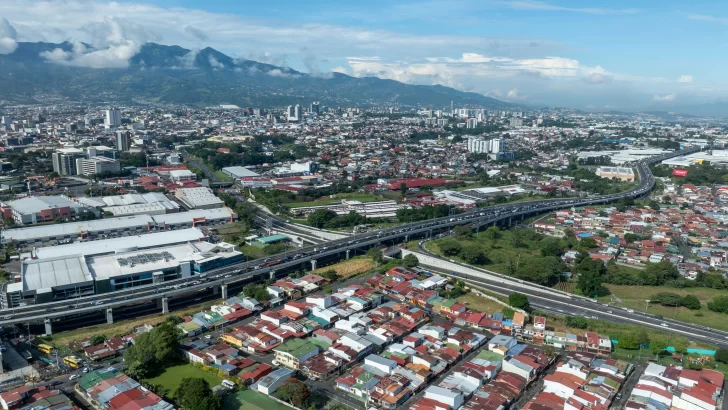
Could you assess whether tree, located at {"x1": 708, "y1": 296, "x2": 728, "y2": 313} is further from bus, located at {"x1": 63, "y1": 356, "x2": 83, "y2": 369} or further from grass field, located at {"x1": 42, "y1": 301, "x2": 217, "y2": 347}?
bus, located at {"x1": 63, "y1": 356, "x2": 83, "y2": 369}

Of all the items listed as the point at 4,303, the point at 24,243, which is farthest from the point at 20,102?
the point at 4,303

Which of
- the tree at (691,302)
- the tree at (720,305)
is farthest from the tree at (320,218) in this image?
the tree at (720,305)

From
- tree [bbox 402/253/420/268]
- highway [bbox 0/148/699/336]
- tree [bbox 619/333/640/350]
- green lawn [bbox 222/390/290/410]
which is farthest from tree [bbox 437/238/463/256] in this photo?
green lawn [bbox 222/390/290/410]

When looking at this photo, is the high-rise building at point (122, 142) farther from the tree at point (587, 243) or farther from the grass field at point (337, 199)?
the tree at point (587, 243)

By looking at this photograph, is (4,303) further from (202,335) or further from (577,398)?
(577,398)

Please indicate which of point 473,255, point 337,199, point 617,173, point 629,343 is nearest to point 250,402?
point 629,343

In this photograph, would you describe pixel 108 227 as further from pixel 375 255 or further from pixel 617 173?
pixel 617 173

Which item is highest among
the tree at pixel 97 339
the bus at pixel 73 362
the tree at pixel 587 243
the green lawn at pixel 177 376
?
the tree at pixel 587 243
